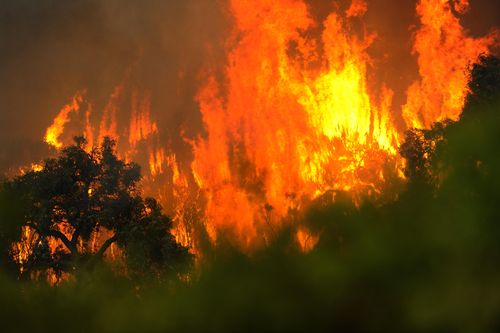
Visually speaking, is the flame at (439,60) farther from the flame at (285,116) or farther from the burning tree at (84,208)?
the burning tree at (84,208)

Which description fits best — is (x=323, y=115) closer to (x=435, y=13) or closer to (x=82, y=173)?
(x=435, y=13)

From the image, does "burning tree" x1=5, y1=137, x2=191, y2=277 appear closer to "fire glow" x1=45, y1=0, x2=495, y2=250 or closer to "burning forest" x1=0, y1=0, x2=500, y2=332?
"burning forest" x1=0, y1=0, x2=500, y2=332

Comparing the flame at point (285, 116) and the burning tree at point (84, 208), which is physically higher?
the flame at point (285, 116)

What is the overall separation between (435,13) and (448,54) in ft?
16.3

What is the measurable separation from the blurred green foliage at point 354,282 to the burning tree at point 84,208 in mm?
12761

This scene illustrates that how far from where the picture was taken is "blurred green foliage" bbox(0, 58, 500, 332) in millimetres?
6219

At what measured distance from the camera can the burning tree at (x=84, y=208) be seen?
21656 millimetres

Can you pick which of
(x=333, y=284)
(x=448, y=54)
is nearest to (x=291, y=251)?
(x=333, y=284)

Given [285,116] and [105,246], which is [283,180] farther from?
[105,246]

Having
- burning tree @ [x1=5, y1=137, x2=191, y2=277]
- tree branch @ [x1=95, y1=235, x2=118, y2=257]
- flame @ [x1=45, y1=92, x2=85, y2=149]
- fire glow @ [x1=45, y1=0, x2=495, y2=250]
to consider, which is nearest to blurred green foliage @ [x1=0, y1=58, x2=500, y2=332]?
tree branch @ [x1=95, y1=235, x2=118, y2=257]

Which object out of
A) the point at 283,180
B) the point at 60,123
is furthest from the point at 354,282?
the point at 60,123

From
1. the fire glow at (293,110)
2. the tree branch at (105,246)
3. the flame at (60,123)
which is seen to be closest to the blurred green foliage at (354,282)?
the tree branch at (105,246)

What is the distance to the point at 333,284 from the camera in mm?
6824

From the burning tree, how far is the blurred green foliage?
41.9ft
